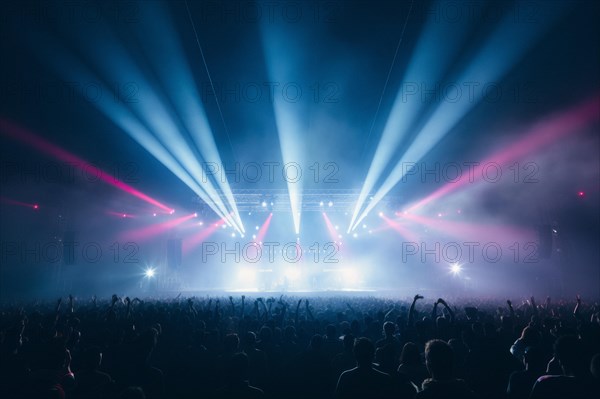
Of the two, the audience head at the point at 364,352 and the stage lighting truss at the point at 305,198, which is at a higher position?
the stage lighting truss at the point at 305,198

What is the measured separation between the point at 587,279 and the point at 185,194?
1306 inches

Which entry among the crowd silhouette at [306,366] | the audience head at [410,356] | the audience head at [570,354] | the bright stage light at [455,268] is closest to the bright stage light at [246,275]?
the bright stage light at [455,268]

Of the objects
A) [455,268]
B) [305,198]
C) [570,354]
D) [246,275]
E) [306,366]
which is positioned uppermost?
[305,198]

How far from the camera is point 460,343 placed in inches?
229

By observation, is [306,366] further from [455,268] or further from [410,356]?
[455,268]

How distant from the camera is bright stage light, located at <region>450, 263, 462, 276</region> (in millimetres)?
30531

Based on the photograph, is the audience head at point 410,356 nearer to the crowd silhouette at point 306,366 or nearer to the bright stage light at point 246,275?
the crowd silhouette at point 306,366

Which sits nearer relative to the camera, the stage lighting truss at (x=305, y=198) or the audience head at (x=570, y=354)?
the audience head at (x=570, y=354)

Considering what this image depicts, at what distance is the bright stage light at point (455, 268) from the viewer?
30.5 m

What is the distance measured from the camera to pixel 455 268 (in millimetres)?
30797

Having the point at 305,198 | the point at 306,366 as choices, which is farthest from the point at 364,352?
the point at 305,198

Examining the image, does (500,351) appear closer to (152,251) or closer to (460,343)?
(460,343)

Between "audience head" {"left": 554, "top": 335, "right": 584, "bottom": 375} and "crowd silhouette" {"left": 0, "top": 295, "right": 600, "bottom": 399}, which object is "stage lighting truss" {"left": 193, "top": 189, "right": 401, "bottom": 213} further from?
"audience head" {"left": 554, "top": 335, "right": 584, "bottom": 375}

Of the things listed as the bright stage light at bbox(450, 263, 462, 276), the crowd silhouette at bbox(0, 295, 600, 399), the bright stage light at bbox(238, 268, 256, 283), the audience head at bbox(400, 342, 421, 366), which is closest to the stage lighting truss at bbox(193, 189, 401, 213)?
the bright stage light at bbox(450, 263, 462, 276)
